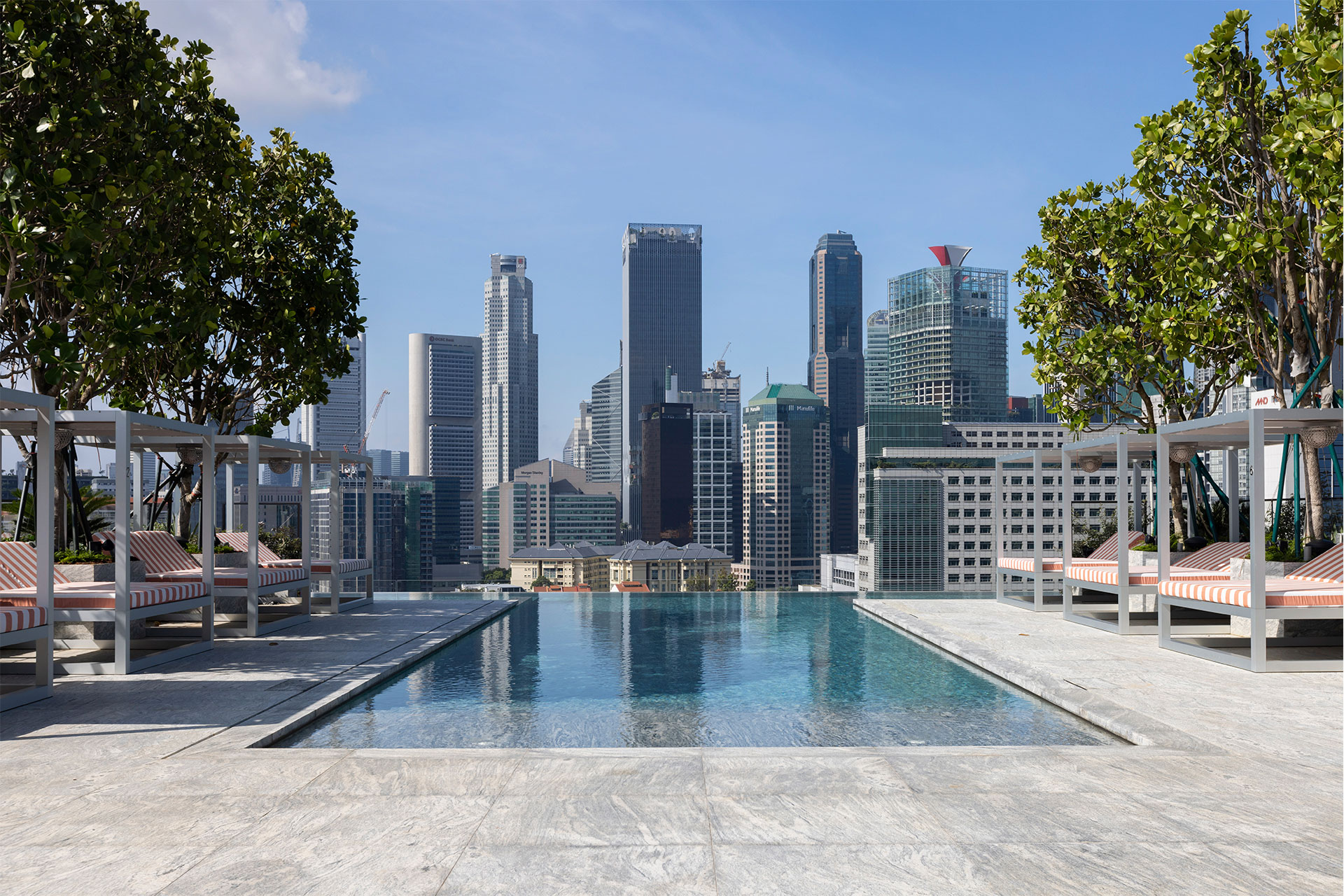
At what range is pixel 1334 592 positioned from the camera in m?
8.45

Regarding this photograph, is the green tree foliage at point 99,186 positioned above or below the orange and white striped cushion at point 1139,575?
above

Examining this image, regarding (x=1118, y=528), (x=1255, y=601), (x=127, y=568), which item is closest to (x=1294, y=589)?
(x=1255, y=601)

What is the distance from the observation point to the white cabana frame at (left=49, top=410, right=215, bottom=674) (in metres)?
8.20

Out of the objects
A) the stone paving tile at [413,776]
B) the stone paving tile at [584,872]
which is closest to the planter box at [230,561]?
the stone paving tile at [413,776]

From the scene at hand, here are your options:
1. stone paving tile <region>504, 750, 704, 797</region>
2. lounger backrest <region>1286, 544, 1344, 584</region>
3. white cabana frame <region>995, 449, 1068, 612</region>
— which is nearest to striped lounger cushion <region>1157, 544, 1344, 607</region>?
lounger backrest <region>1286, 544, 1344, 584</region>

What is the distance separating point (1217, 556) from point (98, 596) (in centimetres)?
1299

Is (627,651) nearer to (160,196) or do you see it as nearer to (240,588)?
(240,588)

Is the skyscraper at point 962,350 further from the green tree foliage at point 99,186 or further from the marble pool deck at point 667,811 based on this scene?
the marble pool deck at point 667,811

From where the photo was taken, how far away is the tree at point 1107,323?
13383 mm

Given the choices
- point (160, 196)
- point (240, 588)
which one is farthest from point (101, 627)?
point (160, 196)

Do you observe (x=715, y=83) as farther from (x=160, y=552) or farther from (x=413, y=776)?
(x=413, y=776)

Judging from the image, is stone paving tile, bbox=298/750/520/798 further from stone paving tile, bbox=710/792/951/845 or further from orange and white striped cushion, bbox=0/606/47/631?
orange and white striped cushion, bbox=0/606/47/631

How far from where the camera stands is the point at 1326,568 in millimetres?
9367

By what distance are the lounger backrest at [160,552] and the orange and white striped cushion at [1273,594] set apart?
1210 cm
